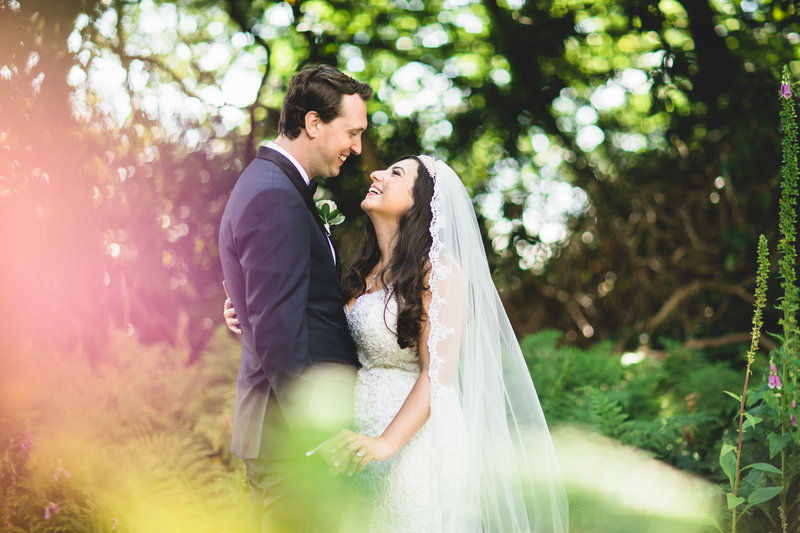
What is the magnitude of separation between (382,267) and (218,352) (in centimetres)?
193

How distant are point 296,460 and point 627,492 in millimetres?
2063

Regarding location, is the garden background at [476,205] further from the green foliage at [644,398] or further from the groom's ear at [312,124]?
the groom's ear at [312,124]

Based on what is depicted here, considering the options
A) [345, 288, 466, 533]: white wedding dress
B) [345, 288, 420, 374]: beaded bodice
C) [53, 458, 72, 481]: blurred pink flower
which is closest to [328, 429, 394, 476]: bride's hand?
[345, 288, 466, 533]: white wedding dress

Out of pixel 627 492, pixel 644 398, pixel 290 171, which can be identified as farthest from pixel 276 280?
pixel 644 398

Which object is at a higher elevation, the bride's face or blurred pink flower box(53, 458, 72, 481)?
the bride's face

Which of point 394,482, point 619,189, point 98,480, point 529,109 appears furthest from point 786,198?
point 619,189

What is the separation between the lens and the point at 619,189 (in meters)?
8.23

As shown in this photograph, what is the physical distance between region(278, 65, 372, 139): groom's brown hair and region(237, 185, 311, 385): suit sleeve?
0.48m

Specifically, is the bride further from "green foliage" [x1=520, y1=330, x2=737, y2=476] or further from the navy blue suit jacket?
"green foliage" [x1=520, y1=330, x2=737, y2=476]

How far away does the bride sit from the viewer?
8.77 feet

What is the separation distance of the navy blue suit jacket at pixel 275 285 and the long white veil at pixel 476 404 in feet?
1.48

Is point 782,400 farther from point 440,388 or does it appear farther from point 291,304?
point 291,304

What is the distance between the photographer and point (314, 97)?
2.62 m

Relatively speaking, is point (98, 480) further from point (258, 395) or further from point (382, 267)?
point (382, 267)
